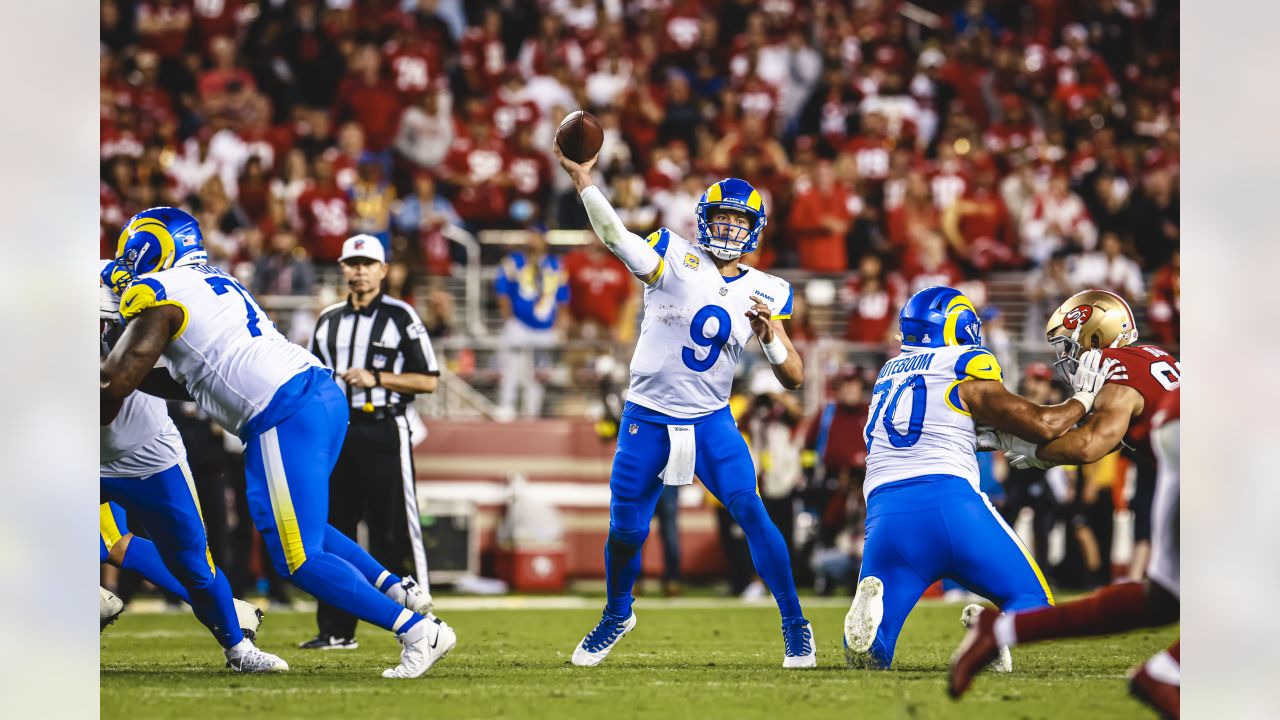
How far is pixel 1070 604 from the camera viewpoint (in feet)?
15.8

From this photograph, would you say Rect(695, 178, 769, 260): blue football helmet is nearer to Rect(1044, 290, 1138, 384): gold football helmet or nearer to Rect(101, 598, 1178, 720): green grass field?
Rect(1044, 290, 1138, 384): gold football helmet

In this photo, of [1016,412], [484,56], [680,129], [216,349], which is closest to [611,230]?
[216,349]

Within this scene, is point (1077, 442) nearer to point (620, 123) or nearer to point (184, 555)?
point (184, 555)

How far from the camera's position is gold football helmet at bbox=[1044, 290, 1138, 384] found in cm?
613

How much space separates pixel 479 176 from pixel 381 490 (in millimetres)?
6957

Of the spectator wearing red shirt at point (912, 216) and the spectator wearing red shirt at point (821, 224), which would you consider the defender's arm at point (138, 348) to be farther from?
the spectator wearing red shirt at point (912, 216)

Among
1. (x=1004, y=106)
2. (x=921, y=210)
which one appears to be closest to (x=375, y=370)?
(x=921, y=210)

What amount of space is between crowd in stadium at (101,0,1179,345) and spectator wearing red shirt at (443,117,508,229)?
23mm

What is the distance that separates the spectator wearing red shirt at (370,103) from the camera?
50.4ft

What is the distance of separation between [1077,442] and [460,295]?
335 inches

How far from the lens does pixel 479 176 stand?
1439 cm

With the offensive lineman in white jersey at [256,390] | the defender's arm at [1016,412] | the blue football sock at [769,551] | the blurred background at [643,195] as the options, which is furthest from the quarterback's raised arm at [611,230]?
the blurred background at [643,195]

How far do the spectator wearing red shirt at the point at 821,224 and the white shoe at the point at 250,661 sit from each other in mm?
8430
